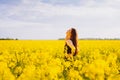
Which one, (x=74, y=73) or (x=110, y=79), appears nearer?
(x=110, y=79)

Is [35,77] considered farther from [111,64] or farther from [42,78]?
[111,64]

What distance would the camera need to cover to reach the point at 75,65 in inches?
420

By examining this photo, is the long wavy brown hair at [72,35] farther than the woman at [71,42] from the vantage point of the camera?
Yes

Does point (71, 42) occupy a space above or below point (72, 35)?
below

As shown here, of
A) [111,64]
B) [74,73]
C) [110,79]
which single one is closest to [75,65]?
[111,64]

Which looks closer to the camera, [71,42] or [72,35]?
[71,42]

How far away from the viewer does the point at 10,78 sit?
20.2 feet

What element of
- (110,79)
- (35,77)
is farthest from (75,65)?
(110,79)

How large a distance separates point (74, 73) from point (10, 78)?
1.24 meters

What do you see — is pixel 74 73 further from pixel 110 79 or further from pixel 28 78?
pixel 110 79

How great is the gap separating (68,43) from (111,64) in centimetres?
777

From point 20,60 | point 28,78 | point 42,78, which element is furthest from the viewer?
point 20,60

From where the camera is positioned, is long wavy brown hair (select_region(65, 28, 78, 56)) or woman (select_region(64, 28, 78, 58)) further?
long wavy brown hair (select_region(65, 28, 78, 56))

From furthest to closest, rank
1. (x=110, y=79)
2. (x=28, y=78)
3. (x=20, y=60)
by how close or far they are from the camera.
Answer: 1. (x=20, y=60)
2. (x=28, y=78)
3. (x=110, y=79)
